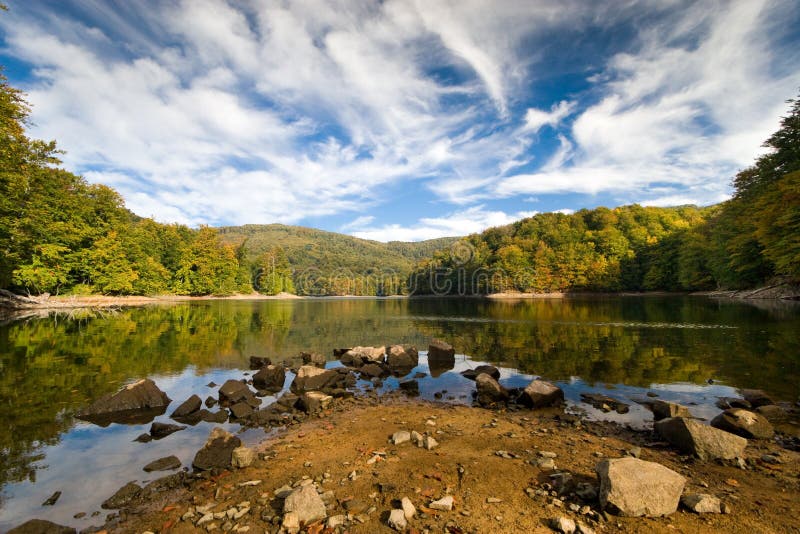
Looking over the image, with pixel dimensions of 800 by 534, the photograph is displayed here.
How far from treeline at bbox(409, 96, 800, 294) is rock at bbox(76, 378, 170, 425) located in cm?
5918

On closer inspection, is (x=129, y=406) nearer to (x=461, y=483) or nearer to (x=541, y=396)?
(x=461, y=483)

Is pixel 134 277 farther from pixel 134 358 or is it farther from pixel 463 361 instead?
pixel 463 361

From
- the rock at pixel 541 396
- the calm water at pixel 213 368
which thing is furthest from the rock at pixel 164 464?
the rock at pixel 541 396

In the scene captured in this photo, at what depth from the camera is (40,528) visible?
19.1 feet

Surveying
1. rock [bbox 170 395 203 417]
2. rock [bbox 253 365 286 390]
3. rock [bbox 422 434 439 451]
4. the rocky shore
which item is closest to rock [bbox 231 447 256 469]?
the rocky shore

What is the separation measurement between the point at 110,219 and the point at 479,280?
116375 mm

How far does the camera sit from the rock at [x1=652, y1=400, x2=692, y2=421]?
1070 cm

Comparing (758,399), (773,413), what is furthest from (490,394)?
(758,399)

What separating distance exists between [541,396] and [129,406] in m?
15.2

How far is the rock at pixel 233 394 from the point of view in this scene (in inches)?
539

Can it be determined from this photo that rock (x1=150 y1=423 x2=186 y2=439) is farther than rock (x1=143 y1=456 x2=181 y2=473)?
Yes

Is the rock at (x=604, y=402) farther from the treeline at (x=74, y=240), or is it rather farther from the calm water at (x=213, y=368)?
the treeline at (x=74, y=240)

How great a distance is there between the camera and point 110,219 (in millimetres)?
69625

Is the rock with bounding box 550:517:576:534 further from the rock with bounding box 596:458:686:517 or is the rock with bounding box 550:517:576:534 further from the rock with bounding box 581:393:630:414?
the rock with bounding box 581:393:630:414
